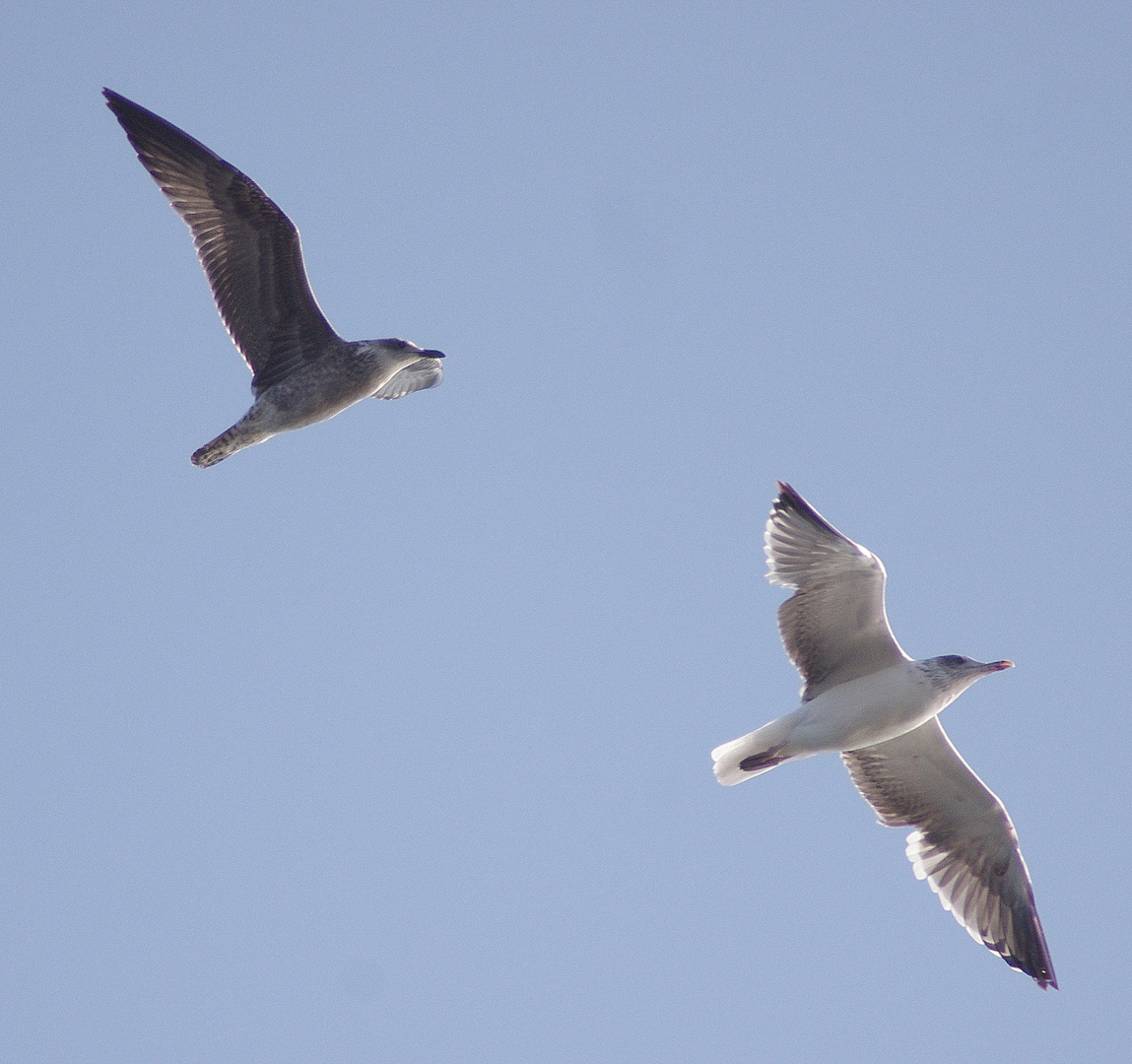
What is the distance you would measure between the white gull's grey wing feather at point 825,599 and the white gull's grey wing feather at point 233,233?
4.15 m

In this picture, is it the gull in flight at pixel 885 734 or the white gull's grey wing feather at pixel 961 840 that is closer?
the gull in flight at pixel 885 734

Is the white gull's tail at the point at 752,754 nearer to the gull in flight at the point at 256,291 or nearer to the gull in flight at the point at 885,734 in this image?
the gull in flight at the point at 885,734

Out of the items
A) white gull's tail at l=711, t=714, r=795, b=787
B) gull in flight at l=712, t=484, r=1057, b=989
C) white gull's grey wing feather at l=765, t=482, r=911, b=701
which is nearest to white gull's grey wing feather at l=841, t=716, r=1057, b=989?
gull in flight at l=712, t=484, r=1057, b=989

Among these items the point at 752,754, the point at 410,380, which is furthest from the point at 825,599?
the point at 410,380

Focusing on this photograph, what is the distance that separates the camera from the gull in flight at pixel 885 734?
29.8 ft

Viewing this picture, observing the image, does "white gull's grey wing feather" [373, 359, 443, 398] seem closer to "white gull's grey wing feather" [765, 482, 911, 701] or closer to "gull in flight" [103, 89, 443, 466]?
"gull in flight" [103, 89, 443, 466]

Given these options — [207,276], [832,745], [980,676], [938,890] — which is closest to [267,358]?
[207,276]

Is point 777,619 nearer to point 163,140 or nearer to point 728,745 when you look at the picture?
point 728,745

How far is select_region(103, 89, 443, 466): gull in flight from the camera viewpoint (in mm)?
10156

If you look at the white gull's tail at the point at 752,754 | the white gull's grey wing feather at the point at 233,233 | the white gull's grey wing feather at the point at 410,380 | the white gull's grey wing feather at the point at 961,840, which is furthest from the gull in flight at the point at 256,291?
the white gull's grey wing feather at the point at 961,840

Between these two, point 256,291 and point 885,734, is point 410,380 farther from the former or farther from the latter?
point 885,734

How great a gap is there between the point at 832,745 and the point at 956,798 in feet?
4.64

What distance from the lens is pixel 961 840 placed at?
10078 millimetres

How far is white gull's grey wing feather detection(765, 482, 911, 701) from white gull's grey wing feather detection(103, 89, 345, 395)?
4.15 m
